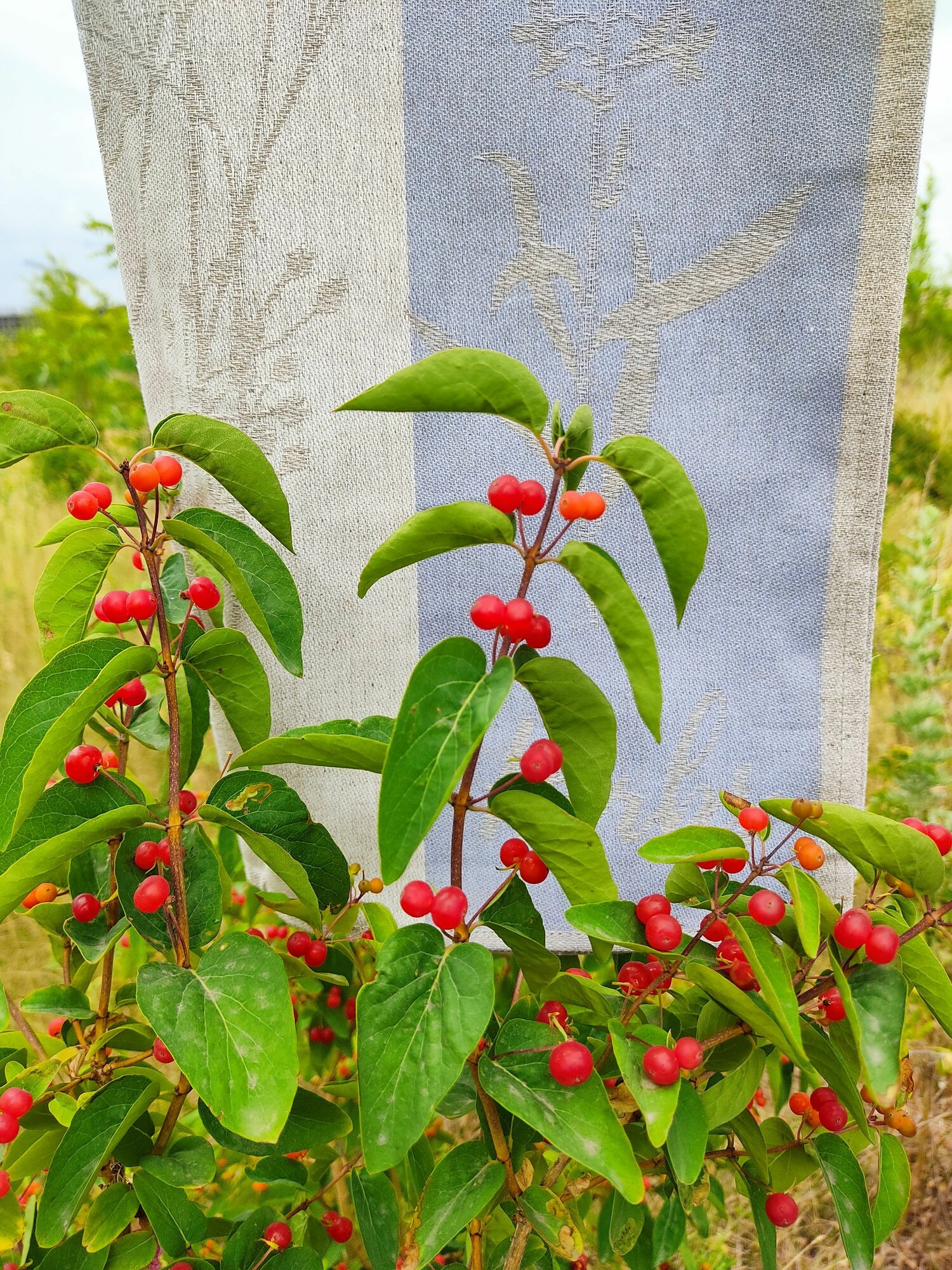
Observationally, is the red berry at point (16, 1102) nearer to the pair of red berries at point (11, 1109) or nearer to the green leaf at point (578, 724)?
the pair of red berries at point (11, 1109)

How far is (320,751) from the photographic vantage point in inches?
14.9

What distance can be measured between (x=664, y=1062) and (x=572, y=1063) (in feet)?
0.13

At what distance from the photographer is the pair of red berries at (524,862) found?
1.41 feet

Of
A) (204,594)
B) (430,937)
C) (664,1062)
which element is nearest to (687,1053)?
(664,1062)

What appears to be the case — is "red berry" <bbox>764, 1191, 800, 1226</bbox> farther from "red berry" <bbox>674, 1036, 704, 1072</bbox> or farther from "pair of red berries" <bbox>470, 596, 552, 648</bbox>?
"pair of red berries" <bbox>470, 596, 552, 648</bbox>

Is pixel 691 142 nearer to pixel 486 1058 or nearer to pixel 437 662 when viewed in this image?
pixel 437 662

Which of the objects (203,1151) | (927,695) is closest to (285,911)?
(203,1151)

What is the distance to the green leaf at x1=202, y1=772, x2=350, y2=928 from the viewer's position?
0.46m

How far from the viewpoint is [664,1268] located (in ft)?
2.73

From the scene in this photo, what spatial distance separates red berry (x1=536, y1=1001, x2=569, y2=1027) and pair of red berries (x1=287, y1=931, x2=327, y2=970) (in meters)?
0.17

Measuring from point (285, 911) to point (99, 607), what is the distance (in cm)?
23

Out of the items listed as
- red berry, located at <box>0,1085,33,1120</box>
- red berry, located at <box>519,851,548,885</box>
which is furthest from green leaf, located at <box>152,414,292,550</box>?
red berry, located at <box>0,1085,33,1120</box>

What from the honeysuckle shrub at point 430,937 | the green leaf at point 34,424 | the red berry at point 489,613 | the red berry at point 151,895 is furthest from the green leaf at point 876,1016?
the green leaf at point 34,424

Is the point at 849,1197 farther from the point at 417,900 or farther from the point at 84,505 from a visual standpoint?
the point at 84,505
